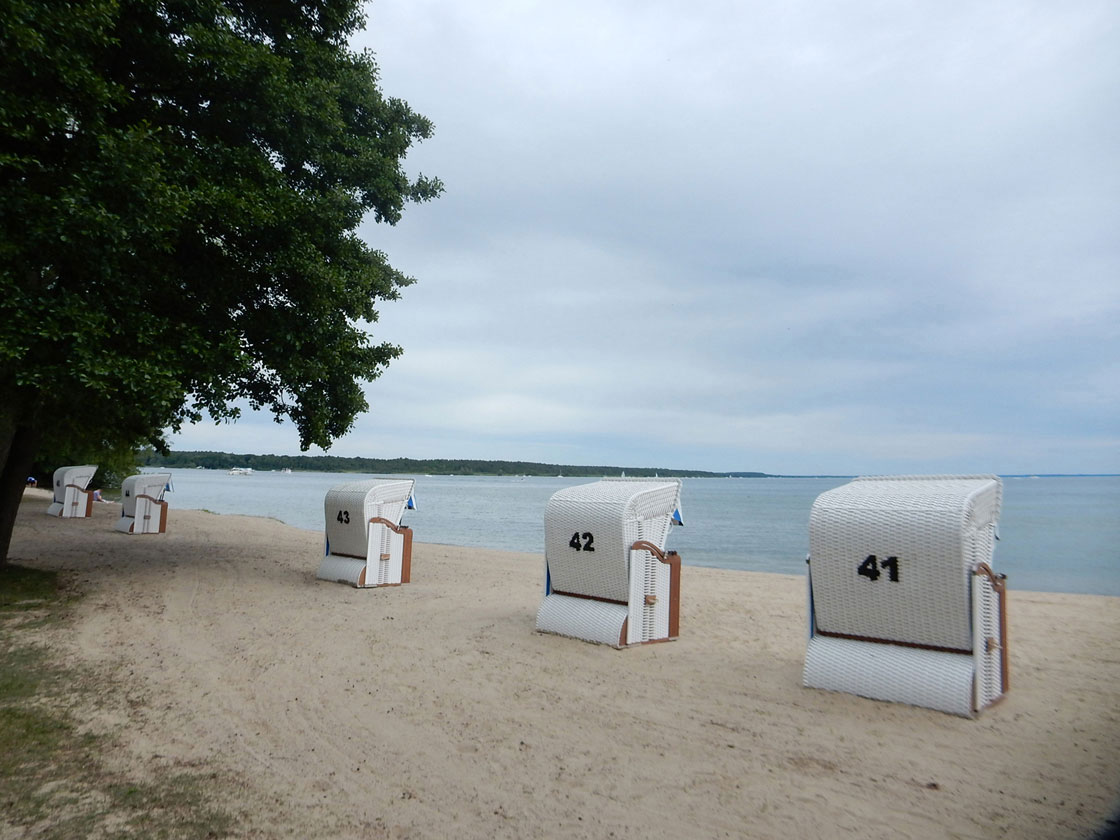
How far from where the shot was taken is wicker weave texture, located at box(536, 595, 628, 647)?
8.50 m

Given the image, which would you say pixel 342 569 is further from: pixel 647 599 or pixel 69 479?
pixel 69 479

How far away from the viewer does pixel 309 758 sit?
4.93 metres

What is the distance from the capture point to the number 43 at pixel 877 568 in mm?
6203

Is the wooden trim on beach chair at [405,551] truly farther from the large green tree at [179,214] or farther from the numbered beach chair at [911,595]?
the numbered beach chair at [911,595]

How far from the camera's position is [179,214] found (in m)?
8.81

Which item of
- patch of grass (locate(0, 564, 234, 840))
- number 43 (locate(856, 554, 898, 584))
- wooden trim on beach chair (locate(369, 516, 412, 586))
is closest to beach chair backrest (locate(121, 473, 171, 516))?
wooden trim on beach chair (locate(369, 516, 412, 586))

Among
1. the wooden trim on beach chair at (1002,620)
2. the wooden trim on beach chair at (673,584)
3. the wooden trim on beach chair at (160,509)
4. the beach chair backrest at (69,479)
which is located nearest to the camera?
the wooden trim on beach chair at (1002,620)

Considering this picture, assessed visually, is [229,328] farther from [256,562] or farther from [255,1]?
[256,562]

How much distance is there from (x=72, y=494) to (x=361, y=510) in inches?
731

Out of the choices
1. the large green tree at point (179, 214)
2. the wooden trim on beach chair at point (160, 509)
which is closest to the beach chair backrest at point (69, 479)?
the wooden trim on beach chair at point (160, 509)

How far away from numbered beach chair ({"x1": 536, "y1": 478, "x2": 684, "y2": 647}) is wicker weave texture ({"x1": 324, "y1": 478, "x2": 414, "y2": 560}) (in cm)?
467

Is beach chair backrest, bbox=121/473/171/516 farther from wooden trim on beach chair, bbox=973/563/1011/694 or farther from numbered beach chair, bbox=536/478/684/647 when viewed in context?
wooden trim on beach chair, bbox=973/563/1011/694

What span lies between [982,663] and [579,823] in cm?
410

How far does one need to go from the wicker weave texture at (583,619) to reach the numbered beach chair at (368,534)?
4.46 metres
